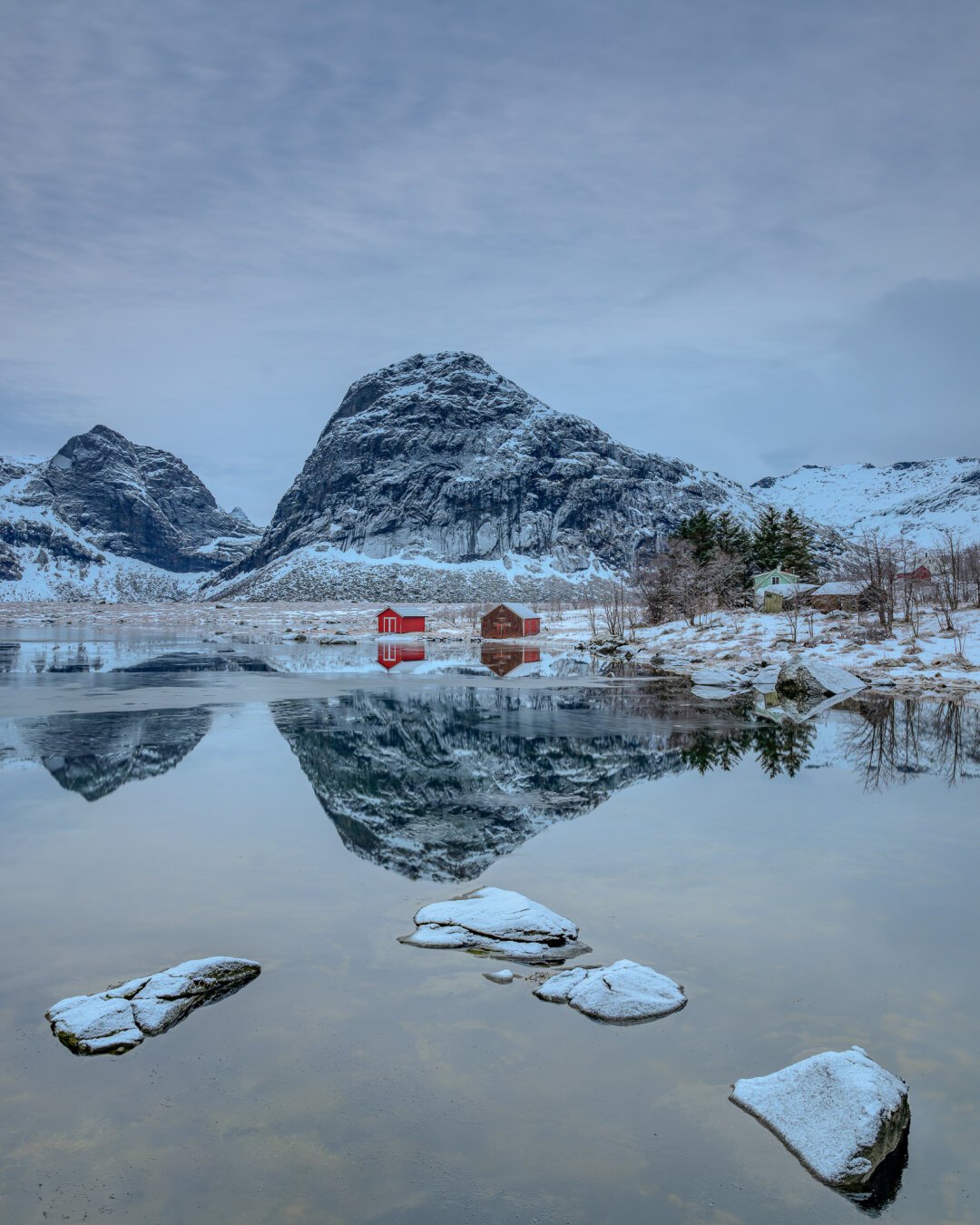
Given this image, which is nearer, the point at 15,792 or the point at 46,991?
the point at 46,991

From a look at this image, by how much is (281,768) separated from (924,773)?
51.7 ft

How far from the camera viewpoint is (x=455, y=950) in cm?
920

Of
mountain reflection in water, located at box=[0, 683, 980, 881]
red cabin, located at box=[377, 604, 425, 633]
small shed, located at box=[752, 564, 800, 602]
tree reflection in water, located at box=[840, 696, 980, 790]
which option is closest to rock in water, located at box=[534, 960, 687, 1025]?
mountain reflection in water, located at box=[0, 683, 980, 881]

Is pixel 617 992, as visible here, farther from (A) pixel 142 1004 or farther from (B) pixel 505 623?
(B) pixel 505 623

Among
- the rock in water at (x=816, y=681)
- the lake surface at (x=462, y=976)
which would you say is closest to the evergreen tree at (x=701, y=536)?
the rock in water at (x=816, y=681)

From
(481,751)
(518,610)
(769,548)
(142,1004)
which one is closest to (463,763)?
(481,751)

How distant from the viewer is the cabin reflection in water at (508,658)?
4869cm

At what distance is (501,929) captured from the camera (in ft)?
31.5

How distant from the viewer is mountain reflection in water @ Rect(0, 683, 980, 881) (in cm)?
1474

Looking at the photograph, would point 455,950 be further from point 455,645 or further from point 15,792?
point 455,645

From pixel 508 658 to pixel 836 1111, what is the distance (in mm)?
53540

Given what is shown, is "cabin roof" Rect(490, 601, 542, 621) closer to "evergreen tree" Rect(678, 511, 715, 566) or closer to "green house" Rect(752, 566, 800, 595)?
"evergreen tree" Rect(678, 511, 715, 566)

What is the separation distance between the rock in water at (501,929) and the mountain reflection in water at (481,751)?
1638 millimetres

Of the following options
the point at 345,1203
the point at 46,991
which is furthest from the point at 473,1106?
the point at 46,991
